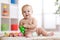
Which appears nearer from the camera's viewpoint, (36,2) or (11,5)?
(11,5)

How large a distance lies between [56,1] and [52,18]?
0.28 metres

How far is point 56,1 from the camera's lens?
2.45 metres

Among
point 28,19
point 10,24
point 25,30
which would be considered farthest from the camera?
point 10,24

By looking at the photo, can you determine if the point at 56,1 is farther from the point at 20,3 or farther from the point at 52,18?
the point at 20,3

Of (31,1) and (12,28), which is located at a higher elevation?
(31,1)

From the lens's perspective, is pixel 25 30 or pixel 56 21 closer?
pixel 25 30

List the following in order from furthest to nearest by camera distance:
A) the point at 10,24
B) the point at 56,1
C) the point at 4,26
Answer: the point at 56,1 < the point at 10,24 < the point at 4,26

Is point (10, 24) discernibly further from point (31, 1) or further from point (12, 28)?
point (31, 1)

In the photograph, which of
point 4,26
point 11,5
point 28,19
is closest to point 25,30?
point 28,19

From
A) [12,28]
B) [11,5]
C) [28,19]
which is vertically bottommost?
[12,28]

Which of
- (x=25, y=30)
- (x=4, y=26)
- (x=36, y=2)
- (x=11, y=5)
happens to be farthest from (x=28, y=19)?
(x=36, y=2)

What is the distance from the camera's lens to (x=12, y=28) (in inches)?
90.0

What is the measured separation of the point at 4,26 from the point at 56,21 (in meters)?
0.82

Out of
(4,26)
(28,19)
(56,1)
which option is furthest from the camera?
(56,1)
